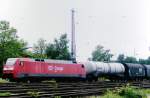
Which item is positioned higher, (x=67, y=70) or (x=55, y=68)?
(x=55, y=68)

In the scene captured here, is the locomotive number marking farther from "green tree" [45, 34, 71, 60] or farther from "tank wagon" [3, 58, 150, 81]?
"green tree" [45, 34, 71, 60]

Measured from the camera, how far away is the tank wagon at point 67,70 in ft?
121

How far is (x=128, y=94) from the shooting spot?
24547 mm

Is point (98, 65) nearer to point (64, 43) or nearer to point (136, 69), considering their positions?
point (136, 69)

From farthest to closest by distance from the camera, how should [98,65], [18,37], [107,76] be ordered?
1. [18,37]
2. [107,76]
3. [98,65]

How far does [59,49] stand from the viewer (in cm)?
8812

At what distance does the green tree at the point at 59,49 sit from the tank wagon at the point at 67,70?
1169 inches

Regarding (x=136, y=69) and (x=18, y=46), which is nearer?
(x=136, y=69)

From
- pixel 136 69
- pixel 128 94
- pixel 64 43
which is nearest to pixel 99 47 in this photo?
pixel 64 43

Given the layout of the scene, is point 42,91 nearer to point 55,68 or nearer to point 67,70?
point 55,68

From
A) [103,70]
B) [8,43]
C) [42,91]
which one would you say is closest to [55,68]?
[103,70]

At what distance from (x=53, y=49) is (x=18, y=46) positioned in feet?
30.9

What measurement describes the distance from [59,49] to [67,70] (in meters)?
45.4

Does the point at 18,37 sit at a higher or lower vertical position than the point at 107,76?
higher
